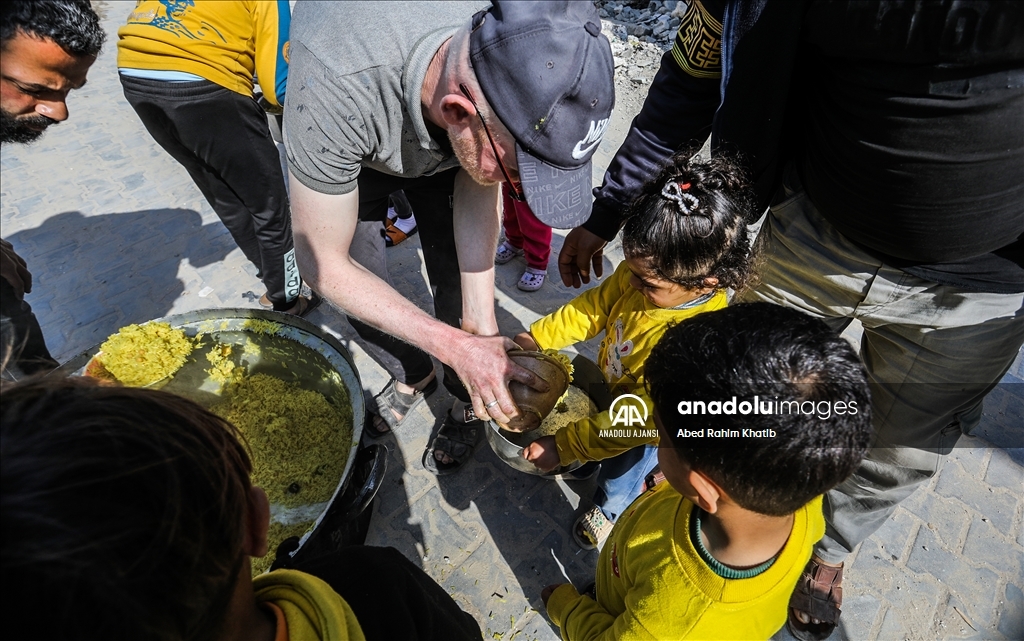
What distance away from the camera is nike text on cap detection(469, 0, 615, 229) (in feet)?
4.67

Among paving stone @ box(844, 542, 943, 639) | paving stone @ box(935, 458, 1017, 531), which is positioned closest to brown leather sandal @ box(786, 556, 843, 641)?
paving stone @ box(844, 542, 943, 639)

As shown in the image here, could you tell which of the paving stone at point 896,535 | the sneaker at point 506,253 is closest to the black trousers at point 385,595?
the paving stone at point 896,535

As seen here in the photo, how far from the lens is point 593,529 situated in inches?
101

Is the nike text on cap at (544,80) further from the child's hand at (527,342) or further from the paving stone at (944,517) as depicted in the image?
the paving stone at (944,517)

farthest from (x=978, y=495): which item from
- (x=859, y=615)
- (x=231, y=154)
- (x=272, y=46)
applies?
(x=231, y=154)

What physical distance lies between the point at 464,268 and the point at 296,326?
90cm

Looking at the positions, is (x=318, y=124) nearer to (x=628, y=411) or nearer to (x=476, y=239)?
(x=476, y=239)

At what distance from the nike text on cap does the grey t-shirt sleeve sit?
47 centimetres

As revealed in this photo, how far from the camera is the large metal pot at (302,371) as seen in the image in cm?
225

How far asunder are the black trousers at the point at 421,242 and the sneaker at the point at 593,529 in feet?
3.10

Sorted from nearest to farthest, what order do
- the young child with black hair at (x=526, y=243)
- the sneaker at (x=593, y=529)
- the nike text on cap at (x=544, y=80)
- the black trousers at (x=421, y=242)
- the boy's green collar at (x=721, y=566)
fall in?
Result: the boy's green collar at (x=721, y=566)
the nike text on cap at (x=544, y=80)
the black trousers at (x=421, y=242)
the sneaker at (x=593, y=529)
the young child with black hair at (x=526, y=243)

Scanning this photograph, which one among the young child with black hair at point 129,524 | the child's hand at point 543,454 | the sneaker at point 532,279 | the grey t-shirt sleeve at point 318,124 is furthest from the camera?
the sneaker at point 532,279

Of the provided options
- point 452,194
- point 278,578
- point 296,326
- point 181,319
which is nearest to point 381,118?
point 452,194

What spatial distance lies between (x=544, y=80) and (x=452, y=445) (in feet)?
6.95
